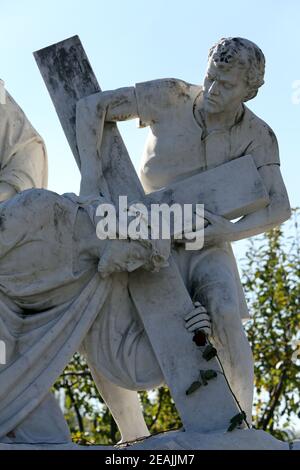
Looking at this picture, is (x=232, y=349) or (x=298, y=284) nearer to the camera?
(x=232, y=349)

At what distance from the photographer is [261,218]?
7.74m

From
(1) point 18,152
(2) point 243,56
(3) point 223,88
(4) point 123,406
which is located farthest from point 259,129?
(4) point 123,406

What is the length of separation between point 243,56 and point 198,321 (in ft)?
5.01

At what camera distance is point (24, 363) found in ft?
23.7

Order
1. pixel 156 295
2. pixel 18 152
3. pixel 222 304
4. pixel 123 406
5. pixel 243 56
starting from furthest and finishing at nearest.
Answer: pixel 18 152 → pixel 123 406 → pixel 243 56 → pixel 156 295 → pixel 222 304

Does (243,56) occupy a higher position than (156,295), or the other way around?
(243,56)

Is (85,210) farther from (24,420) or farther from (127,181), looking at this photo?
(24,420)

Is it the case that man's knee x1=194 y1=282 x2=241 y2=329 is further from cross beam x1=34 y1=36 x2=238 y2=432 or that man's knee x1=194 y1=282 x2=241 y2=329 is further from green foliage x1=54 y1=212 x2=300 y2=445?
green foliage x1=54 y1=212 x2=300 y2=445

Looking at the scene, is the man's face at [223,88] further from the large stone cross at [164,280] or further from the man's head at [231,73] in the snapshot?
the large stone cross at [164,280]

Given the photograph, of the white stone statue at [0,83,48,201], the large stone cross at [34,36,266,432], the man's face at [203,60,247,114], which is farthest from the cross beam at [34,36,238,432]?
the man's face at [203,60,247,114]

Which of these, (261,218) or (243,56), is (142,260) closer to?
(261,218)

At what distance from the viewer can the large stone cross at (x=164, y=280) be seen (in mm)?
7230
